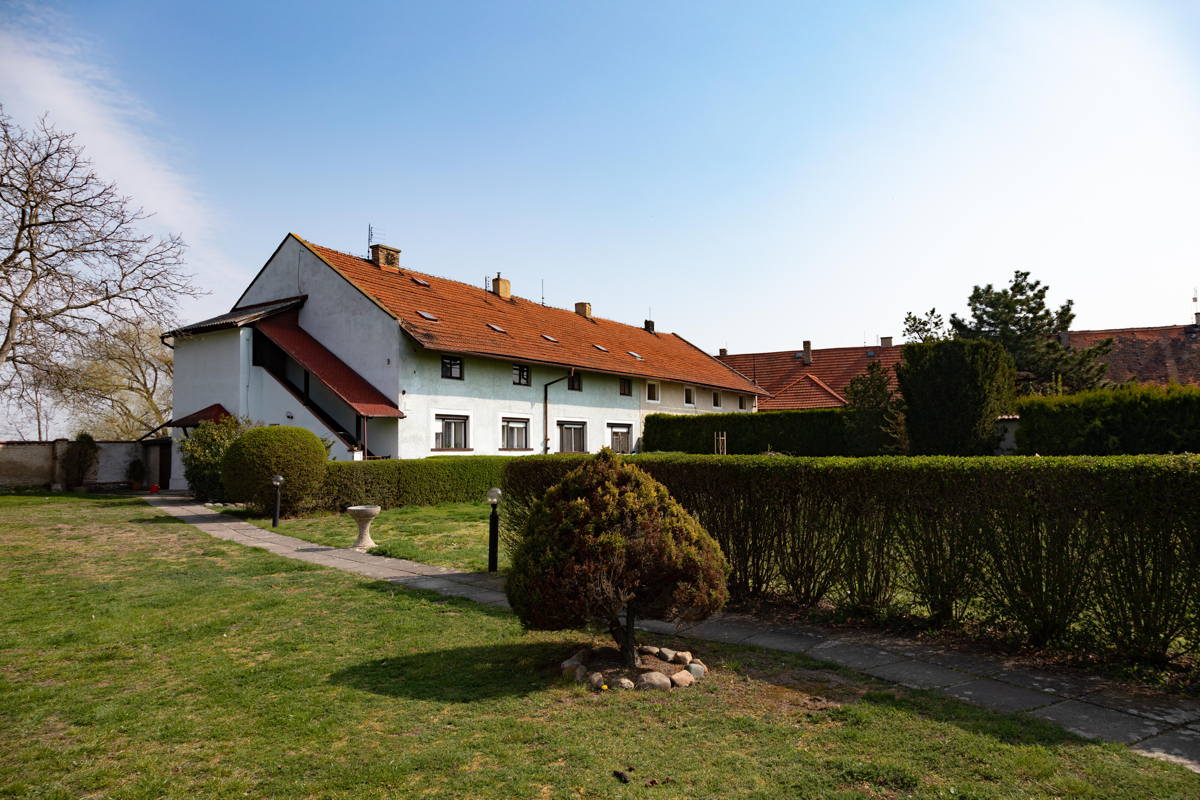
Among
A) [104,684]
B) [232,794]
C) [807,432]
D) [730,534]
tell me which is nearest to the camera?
[232,794]

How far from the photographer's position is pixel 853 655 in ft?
19.0

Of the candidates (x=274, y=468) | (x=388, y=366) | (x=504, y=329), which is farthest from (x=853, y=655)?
(x=504, y=329)

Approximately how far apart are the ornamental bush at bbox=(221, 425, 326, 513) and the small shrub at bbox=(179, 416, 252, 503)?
10.8ft

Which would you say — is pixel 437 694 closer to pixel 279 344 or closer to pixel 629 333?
pixel 279 344

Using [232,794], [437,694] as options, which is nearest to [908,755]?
[437,694]

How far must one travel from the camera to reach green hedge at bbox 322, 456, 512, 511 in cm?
1878

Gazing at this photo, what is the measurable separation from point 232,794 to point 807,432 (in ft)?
87.3

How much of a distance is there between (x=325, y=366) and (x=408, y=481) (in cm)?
661

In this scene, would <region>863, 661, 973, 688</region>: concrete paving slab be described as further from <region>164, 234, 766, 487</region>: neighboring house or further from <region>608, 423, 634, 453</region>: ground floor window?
<region>608, 423, 634, 453</region>: ground floor window

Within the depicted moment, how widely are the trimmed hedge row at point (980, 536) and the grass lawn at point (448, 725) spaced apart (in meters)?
1.38

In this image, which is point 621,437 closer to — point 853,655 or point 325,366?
point 325,366

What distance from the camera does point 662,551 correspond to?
207 inches

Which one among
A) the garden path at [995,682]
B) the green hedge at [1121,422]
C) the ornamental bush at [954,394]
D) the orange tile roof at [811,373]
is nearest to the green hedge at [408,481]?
the garden path at [995,682]

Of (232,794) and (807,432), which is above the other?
(807,432)
